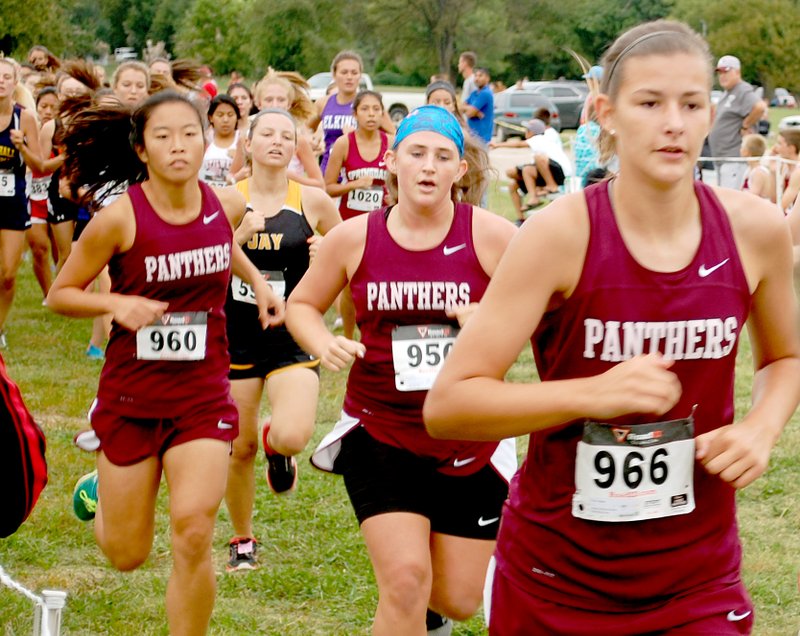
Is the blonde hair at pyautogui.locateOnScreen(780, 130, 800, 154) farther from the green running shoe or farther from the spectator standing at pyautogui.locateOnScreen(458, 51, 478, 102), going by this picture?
the green running shoe

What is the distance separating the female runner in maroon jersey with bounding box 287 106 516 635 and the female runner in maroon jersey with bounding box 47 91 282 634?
1.41ft

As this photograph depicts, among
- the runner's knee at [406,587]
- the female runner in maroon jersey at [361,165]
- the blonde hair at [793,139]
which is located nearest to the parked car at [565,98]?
the blonde hair at [793,139]

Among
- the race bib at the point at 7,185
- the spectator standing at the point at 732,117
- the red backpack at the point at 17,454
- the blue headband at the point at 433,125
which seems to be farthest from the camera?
the spectator standing at the point at 732,117

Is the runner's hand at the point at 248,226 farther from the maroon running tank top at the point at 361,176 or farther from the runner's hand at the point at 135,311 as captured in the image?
the maroon running tank top at the point at 361,176

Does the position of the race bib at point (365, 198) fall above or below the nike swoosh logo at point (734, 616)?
above

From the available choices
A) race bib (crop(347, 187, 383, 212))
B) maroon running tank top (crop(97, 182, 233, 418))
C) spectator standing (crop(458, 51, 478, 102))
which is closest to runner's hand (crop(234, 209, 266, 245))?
maroon running tank top (crop(97, 182, 233, 418))

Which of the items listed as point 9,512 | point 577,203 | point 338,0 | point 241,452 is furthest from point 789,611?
point 338,0

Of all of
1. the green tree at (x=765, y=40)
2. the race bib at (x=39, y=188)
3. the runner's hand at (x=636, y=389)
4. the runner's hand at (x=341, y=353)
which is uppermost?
the green tree at (x=765, y=40)

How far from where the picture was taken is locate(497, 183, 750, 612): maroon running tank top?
8.55 ft

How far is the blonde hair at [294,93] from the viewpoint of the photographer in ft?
34.4

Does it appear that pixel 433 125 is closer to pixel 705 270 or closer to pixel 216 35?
pixel 705 270

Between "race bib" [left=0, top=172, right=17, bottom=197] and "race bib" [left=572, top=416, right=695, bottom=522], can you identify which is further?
"race bib" [left=0, top=172, right=17, bottom=197]

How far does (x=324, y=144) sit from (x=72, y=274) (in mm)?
8196

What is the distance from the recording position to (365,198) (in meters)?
10.5
